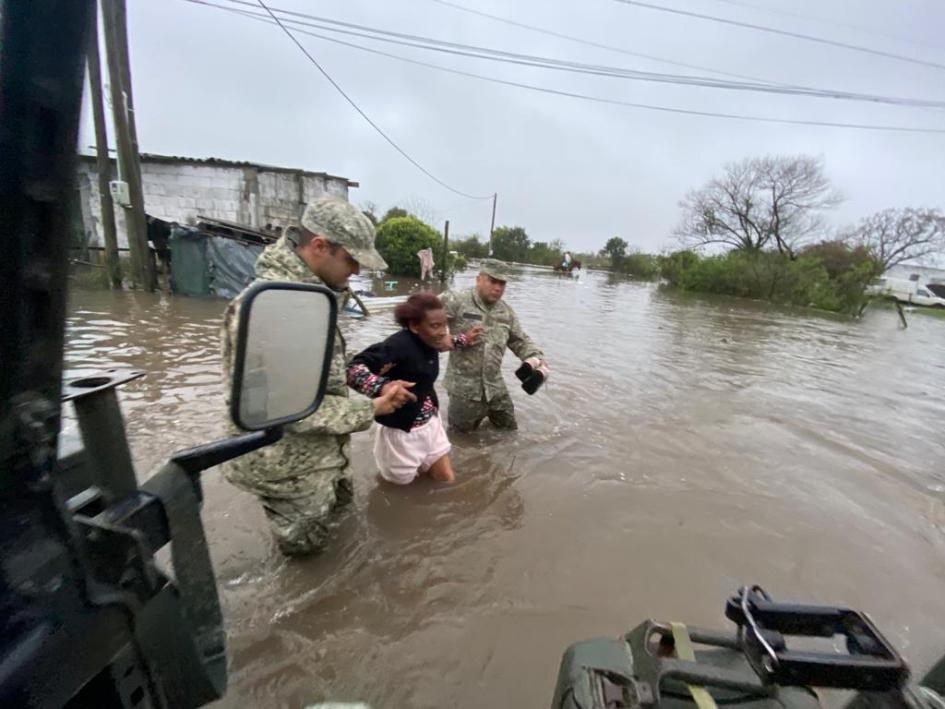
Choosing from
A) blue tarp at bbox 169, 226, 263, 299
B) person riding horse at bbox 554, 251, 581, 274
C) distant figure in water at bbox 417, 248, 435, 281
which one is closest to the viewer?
blue tarp at bbox 169, 226, 263, 299

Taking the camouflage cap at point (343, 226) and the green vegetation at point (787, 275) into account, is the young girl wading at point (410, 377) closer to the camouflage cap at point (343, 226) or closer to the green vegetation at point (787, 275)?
the camouflage cap at point (343, 226)

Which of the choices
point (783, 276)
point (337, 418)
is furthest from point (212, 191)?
point (783, 276)

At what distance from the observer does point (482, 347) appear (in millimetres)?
4621

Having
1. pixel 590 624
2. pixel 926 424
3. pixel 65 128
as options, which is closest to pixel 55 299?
pixel 65 128

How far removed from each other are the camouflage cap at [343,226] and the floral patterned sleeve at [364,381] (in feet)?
2.79

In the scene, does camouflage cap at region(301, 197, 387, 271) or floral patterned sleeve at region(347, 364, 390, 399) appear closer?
camouflage cap at region(301, 197, 387, 271)

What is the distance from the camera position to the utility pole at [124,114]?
897 centimetres

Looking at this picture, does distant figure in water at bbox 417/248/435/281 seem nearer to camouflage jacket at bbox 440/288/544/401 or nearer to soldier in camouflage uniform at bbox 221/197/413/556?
camouflage jacket at bbox 440/288/544/401

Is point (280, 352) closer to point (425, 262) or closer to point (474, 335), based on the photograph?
point (474, 335)

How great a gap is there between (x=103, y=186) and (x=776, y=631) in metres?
13.0

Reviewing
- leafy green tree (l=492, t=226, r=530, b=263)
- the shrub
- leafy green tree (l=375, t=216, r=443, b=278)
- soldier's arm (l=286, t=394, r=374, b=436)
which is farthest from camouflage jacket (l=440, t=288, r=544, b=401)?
leafy green tree (l=492, t=226, r=530, b=263)

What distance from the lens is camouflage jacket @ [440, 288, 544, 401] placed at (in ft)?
15.2

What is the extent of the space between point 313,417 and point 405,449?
122 cm

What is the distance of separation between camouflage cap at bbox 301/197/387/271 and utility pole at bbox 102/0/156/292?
996 centimetres
